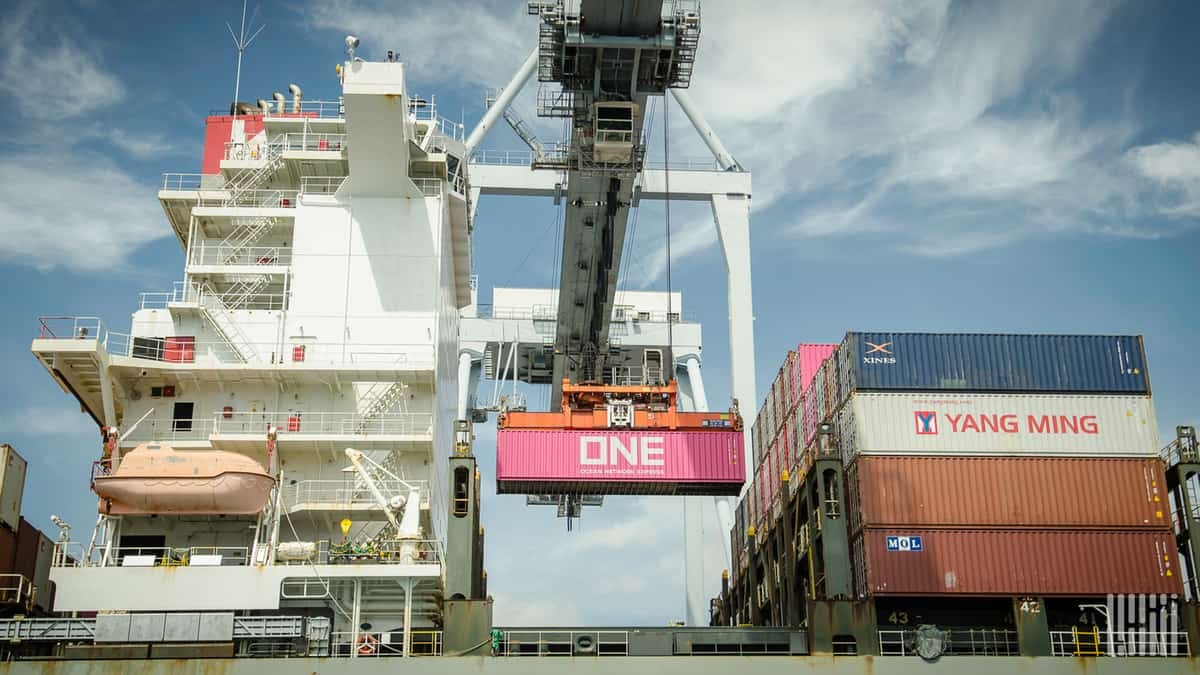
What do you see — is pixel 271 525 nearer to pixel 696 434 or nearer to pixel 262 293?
pixel 262 293

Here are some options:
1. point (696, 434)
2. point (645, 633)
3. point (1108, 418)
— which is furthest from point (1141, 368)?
point (645, 633)

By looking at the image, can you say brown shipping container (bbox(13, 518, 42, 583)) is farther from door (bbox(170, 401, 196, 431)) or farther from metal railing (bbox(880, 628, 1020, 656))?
metal railing (bbox(880, 628, 1020, 656))

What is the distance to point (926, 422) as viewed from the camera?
979 inches

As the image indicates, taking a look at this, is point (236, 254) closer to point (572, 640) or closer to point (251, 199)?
point (251, 199)

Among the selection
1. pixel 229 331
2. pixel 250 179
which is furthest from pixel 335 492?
pixel 250 179

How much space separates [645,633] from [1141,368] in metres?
12.2

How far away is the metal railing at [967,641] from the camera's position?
77.3 feet

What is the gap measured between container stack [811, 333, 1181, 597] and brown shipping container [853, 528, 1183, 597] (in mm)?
24

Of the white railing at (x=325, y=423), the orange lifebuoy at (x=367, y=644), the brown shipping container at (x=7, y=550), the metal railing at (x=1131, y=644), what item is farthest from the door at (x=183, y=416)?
the metal railing at (x=1131, y=644)

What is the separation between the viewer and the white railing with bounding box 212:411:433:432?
2806 centimetres

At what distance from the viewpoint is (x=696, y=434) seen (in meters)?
27.7

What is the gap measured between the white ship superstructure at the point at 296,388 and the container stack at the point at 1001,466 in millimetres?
9615

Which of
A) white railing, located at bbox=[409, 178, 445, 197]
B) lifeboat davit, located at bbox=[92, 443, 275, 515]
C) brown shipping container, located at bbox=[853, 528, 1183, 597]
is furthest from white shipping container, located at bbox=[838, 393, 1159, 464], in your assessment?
lifeboat davit, located at bbox=[92, 443, 275, 515]

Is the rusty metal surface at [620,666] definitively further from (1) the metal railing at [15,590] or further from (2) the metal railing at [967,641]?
(1) the metal railing at [15,590]
